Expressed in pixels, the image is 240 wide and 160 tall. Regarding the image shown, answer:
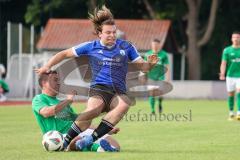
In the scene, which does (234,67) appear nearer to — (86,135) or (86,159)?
(86,135)

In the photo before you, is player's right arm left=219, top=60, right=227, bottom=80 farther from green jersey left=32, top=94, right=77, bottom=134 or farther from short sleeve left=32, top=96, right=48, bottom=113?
short sleeve left=32, top=96, right=48, bottom=113

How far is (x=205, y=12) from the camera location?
47562 millimetres

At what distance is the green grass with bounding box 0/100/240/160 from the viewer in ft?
36.3

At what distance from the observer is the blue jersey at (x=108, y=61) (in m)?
11.9

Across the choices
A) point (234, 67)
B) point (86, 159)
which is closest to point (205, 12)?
point (234, 67)

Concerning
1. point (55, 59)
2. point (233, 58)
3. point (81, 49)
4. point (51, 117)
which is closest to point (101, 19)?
point (81, 49)

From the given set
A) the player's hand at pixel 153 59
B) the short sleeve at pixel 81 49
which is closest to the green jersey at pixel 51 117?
the short sleeve at pixel 81 49

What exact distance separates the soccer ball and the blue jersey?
0.97 metres

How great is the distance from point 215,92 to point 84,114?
89.5 ft

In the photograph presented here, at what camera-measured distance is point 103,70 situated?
39.2 ft

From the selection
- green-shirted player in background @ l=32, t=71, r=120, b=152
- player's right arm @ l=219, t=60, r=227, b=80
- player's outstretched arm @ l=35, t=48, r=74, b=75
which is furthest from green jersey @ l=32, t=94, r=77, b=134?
player's right arm @ l=219, t=60, r=227, b=80

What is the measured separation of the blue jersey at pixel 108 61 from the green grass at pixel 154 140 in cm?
111

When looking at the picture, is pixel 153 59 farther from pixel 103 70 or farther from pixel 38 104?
pixel 38 104

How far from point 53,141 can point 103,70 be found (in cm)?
133
